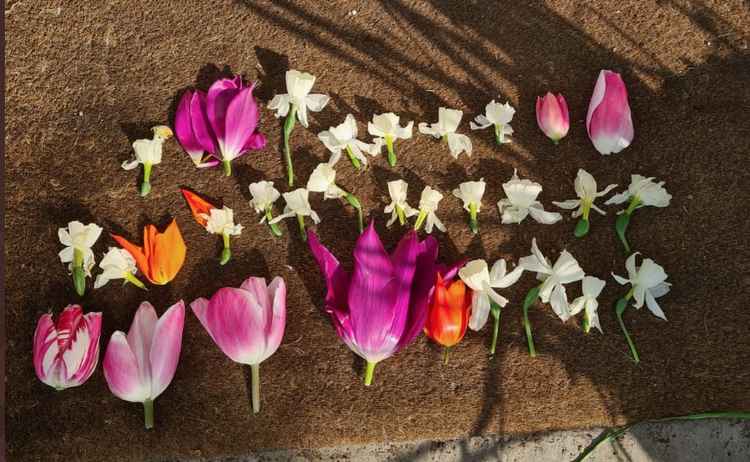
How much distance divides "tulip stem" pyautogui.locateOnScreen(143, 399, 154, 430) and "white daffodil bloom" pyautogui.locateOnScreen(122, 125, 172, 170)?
12.6 inches

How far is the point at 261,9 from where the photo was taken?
1.03 m

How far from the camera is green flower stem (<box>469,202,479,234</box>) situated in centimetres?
97

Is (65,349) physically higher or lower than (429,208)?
lower

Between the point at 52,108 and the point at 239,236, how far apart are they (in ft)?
1.06

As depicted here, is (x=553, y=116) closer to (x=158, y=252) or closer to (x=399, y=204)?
(x=399, y=204)

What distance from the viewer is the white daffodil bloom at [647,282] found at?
937mm

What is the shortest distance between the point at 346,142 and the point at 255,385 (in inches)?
13.7

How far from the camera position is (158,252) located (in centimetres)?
96

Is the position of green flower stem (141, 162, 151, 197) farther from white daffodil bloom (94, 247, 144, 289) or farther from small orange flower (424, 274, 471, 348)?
small orange flower (424, 274, 471, 348)

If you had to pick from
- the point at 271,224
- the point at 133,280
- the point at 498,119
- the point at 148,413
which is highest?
the point at 498,119

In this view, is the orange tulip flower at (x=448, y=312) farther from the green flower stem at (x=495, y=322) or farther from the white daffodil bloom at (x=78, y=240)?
the white daffodil bloom at (x=78, y=240)

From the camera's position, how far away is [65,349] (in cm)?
92

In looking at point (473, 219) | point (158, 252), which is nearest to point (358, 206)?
point (473, 219)

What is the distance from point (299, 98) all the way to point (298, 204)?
15 centimetres
